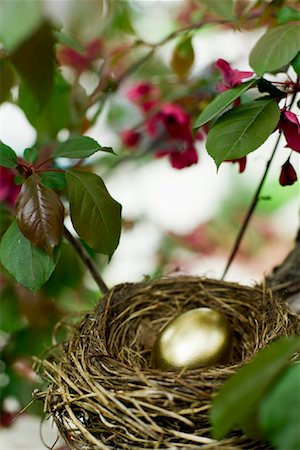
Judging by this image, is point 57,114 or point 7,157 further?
point 57,114

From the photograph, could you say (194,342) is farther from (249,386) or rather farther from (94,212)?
(249,386)

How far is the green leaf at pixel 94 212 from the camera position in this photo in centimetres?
61

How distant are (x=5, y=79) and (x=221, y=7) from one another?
0.90ft

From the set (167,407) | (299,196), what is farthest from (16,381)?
(299,196)

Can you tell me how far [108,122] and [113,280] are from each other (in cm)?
38

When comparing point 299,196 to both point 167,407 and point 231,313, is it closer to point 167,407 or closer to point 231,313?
point 231,313

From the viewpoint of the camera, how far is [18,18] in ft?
0.84

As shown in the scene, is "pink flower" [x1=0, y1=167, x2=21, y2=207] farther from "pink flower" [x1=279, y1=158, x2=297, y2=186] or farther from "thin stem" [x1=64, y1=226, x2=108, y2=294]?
"pink flower" [x1=279, y1=158, x2=297, y2=186]

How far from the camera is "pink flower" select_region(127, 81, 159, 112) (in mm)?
1103

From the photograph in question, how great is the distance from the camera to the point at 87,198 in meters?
0.62

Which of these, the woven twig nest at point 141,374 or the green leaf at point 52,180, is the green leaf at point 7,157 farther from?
the woven twig nest at point 141,374

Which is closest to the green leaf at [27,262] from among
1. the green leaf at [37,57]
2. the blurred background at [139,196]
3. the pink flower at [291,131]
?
the blurred background at [139,196]

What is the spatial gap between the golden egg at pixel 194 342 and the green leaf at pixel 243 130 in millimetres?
189

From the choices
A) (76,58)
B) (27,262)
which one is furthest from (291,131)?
(76,58)
